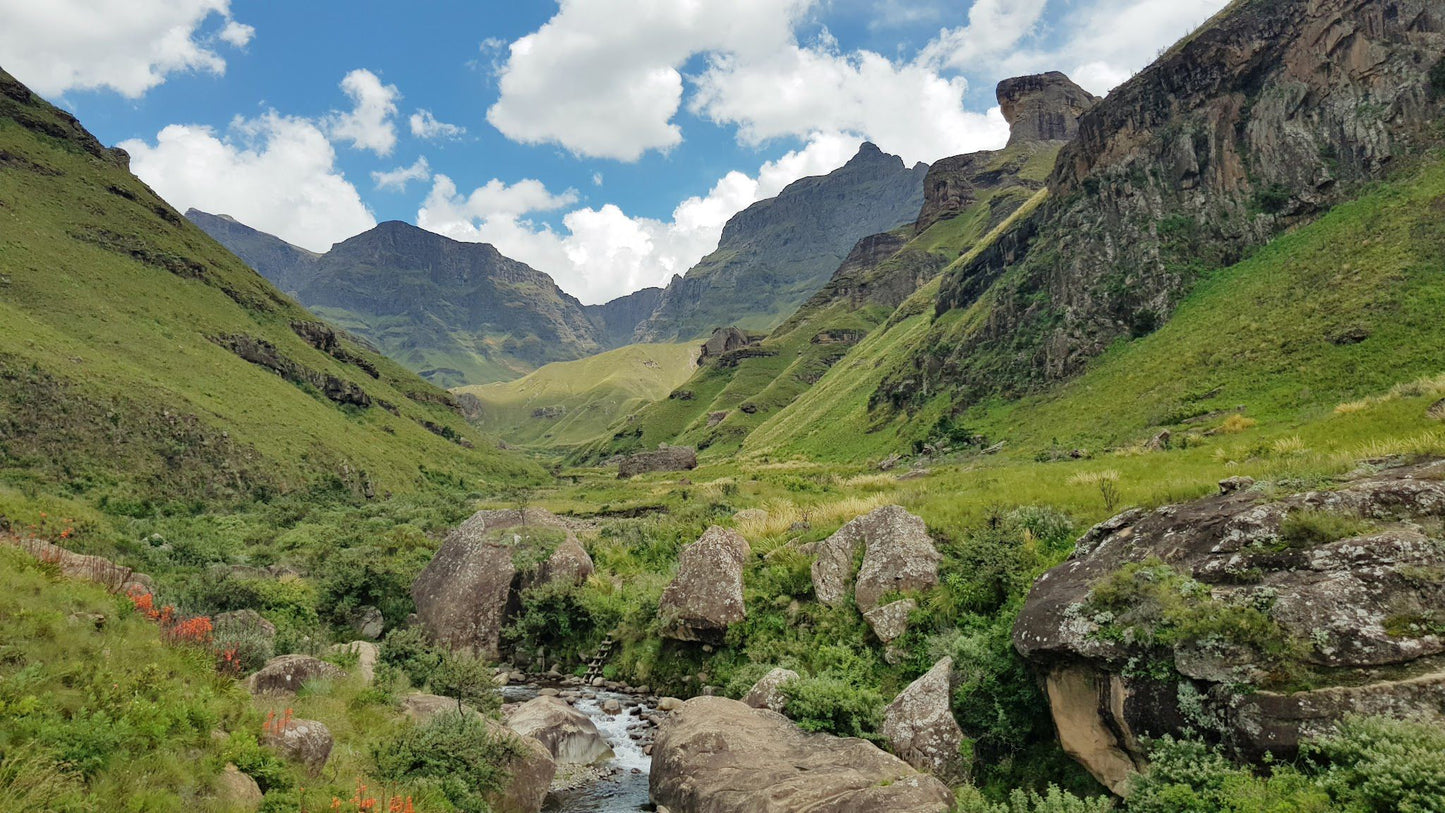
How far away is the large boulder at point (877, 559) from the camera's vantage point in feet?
63.8

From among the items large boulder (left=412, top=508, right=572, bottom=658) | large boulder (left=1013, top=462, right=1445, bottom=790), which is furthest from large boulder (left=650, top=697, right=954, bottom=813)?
large boulder (left=412, top=508, right=572, bottom=658)

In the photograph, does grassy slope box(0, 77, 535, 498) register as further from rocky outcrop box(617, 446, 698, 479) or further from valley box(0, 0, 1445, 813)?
rocky outcrop box(617, 446, 698, 479)

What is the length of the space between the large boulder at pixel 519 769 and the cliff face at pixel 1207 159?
209 ft

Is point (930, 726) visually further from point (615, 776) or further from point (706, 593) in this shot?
point (706, 593)

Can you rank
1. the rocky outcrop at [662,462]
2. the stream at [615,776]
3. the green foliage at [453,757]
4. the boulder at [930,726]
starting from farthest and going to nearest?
the rocky outcrop at [662,462]
the stream at [615,776]
the boulder at [930,726]
the green foliage at [453,757]

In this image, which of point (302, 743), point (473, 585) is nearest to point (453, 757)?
point (302, 743)

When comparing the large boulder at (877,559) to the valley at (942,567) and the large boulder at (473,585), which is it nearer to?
the valley at (942,567)

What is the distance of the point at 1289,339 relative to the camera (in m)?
41.7

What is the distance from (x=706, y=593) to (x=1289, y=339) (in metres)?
45.1

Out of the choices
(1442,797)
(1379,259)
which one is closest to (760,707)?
(1442,797)

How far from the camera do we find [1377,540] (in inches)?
402

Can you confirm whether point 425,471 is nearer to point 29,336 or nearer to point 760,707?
point 29,336

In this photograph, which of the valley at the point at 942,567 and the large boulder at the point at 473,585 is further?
the large boulder at the point at 473,585

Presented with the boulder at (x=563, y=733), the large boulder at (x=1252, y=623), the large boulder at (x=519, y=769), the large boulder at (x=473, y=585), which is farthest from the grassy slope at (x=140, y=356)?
the large boulder at (x=1252, y=623)
